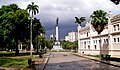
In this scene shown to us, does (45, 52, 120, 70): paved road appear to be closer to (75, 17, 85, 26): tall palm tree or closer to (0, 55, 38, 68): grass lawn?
(0, 55, 38, 68): grass lawn

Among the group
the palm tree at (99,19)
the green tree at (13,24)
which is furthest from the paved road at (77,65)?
the green tree at (13,24)

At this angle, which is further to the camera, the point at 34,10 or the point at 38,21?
the point at 38,21

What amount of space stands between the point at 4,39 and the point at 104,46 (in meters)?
27.8

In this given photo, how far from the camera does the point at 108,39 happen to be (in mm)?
71250

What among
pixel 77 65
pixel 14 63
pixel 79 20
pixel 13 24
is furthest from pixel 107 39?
pixel 79 20

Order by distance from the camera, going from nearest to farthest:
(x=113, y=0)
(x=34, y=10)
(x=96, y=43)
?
(x=113, y=0) → (x=34, y=10) → (x=96, y=43)

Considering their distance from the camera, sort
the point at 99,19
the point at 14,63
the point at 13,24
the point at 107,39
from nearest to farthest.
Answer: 1. the point at 14,63
2. the point at 99,19
3. the point at 107,39
4. the point at 13,24

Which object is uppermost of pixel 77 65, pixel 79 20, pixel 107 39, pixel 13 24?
pixel 79 20

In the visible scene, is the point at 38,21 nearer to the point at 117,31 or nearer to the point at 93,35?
the point at 93,35

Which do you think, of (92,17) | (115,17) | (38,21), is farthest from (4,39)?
(115,17)

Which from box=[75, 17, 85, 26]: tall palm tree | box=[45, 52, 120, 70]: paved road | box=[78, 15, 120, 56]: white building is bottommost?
box=[45, 52, 120, 70]: paved road

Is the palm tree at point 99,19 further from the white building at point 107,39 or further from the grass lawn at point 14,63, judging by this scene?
the grass lawn at point 14,63

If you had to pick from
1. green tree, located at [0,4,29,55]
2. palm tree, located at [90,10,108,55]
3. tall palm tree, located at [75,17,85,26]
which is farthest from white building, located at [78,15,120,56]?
tall palm tree, located at [75,17,85,26]

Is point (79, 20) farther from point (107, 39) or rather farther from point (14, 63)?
point (14, 63)
